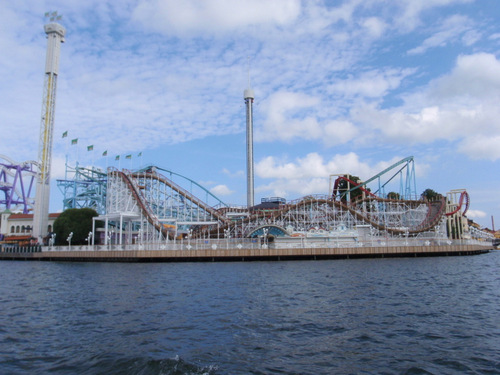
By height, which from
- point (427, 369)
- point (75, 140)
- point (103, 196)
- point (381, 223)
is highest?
point (75, 140)

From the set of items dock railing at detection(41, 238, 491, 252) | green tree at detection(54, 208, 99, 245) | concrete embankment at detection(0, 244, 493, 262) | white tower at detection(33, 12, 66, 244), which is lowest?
concrete embankment at detection(0, 244, 493, 262)

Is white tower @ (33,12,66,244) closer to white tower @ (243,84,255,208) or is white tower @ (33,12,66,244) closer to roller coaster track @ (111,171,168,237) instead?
roller coaster track @ (111,171,168,237)

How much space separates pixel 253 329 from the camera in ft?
43.7

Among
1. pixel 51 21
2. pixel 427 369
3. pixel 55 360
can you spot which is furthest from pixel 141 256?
pixel 51 21

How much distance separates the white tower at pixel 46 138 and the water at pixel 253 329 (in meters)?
47.1

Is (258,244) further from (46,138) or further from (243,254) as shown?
(46,138)

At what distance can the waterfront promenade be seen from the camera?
45.6m

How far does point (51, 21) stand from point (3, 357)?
71250 mm

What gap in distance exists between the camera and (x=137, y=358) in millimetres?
10320

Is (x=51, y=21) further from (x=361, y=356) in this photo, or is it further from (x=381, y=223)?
(x=361, y=356)

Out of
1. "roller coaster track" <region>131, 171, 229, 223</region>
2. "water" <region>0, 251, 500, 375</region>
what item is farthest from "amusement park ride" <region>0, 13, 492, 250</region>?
"water" <region>0, 251, 500, 375</region>

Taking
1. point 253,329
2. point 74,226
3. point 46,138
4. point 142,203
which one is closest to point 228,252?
point 142,203

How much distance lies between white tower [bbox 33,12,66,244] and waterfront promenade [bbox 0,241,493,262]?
55.7ft

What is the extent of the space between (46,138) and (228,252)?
3903 cm
